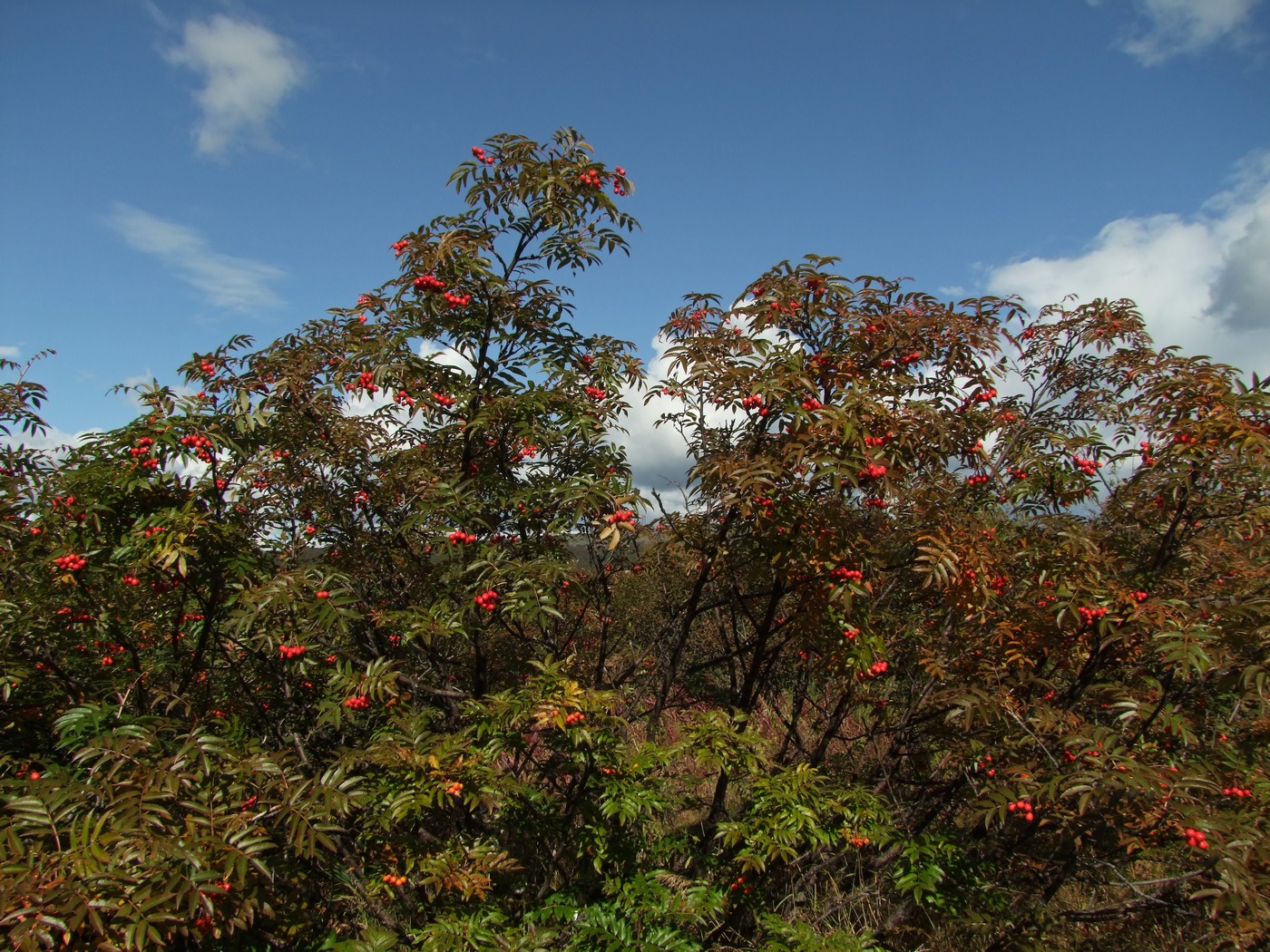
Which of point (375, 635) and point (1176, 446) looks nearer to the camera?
point (1176, 446)

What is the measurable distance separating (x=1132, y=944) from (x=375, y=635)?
4100mm

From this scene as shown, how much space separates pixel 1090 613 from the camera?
259 cm

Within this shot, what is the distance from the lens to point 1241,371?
278 cm

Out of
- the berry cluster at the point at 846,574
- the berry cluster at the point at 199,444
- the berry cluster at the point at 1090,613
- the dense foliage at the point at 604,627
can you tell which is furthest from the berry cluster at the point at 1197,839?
the berry cluster at the point at 199,444

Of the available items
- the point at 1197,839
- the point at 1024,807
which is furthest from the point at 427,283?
the point at 1197,839

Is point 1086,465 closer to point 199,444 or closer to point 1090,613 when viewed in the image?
point 1090,613

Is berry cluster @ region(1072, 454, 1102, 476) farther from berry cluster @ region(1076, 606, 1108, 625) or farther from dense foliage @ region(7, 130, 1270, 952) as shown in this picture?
berry cluster @ region(1076, 606, 1108, 625)

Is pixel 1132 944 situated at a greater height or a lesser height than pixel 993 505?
lesser

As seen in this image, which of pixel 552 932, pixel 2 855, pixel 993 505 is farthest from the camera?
pixel 993 505

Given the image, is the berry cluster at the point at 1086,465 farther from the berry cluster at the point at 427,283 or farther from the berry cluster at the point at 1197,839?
the berry cluster at the point at 427,283

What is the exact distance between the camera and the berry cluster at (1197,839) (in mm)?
2150

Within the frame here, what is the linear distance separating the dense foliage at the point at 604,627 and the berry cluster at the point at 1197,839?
0.03 ft

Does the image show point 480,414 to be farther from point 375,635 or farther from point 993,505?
point 993,505

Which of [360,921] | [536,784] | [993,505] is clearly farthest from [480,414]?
[993,505]
